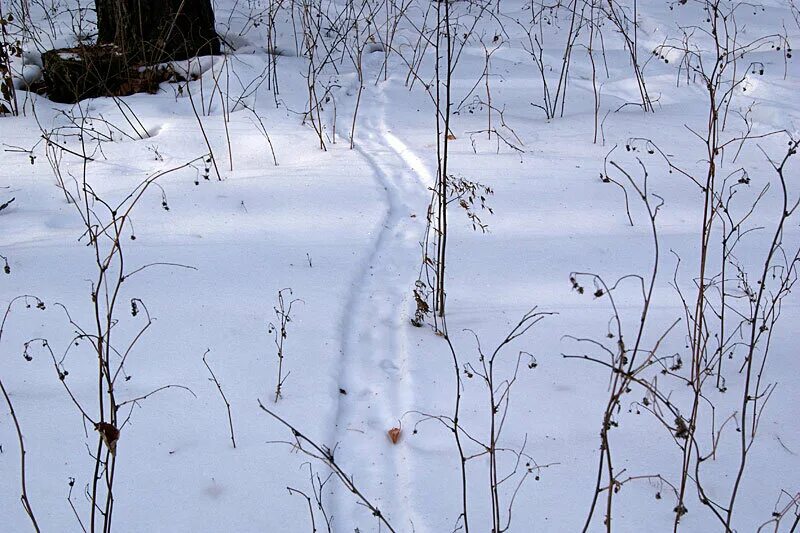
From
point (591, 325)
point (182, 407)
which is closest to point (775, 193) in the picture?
point (591, 325)

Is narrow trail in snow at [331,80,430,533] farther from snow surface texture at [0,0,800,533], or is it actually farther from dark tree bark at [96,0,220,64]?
dark tree bark at [96,0,220,64]

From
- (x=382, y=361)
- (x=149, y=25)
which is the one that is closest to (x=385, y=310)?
(x=382, y=361)

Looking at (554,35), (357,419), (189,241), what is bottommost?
(357,419)

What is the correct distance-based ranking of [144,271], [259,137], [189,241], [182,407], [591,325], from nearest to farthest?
[182,407] → [591,325] → [144,271] → [189,241] → [259,137]

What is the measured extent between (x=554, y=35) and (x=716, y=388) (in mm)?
4689

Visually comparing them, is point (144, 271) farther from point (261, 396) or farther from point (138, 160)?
point (138, 160)

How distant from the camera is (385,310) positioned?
2.84 meters

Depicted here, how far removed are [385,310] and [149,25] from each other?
324cm

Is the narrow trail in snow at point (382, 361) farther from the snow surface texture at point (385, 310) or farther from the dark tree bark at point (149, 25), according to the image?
the dark tree bark at point (149, 25)

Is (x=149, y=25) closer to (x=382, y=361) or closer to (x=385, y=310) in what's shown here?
(x=385, y=310)

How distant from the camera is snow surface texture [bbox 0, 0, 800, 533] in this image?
2.01m

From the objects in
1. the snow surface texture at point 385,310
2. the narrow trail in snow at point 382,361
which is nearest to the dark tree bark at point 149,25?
the snow surface texture at point 385,310

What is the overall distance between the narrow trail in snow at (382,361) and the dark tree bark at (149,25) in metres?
1.93

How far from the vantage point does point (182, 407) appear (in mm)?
2287
